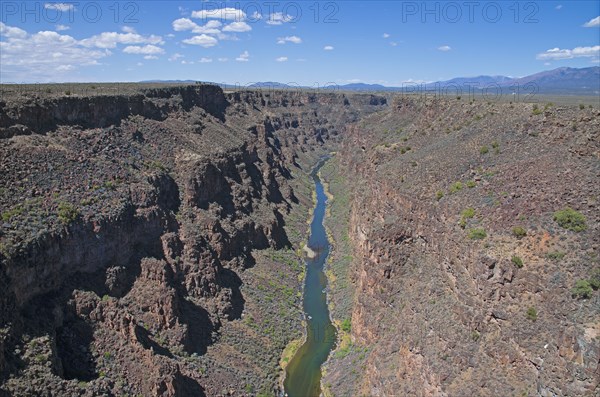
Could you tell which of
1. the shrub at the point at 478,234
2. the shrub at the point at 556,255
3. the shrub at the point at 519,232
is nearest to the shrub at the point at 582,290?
the shrub at the point at 556,255

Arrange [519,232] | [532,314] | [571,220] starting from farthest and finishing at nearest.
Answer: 1. [519,232]
2. [571,220]
3. [532,314]

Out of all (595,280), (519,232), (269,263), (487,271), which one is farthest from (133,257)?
(595,280)

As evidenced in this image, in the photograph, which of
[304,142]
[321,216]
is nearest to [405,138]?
[321,216]

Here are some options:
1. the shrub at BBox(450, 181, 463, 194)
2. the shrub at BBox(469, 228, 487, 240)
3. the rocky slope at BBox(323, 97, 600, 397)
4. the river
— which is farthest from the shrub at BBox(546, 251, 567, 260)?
the river

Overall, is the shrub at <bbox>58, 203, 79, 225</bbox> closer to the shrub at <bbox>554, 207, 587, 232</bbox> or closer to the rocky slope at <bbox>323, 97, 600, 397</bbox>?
the rocky slope at <bbox>323, 97, 600, 397</bbox>

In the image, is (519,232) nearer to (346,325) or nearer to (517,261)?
→ (517,261)

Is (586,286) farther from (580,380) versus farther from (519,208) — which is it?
(519,208)
